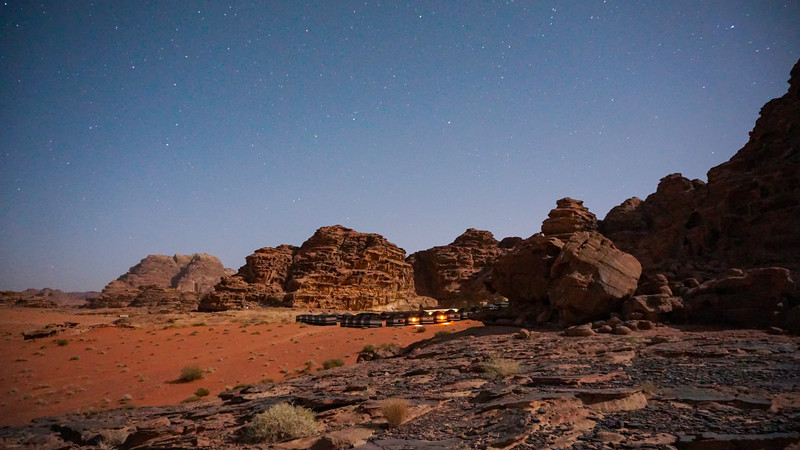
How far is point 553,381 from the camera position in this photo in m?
8.10

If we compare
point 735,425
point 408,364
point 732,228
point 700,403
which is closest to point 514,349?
point 408,364

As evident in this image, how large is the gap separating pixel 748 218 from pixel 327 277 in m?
60.0

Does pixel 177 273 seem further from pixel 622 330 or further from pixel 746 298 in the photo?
pixel 746 298

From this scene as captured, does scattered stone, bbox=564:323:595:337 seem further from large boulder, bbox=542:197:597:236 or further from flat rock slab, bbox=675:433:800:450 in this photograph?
large boulder, bbox=542:197:597:236

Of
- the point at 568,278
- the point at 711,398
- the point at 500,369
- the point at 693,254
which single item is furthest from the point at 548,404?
the point at 693,254

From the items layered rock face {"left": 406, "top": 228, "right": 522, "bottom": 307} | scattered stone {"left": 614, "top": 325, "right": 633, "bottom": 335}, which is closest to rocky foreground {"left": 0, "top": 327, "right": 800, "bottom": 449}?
scattered stone {"left": 614, "top": 325, "right": 633, "bottom": 335}

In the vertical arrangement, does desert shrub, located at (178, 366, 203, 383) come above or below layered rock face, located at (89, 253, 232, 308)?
below

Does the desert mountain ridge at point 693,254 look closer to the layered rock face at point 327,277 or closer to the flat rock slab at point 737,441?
the flat rock slab at point 737,441

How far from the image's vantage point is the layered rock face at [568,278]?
57.3 feet

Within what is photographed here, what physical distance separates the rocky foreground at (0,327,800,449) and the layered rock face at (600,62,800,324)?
679 cm

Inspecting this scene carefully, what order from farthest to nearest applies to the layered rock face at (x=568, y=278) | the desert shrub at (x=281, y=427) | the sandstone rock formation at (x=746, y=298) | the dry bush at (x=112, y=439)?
the layered rock face at (x=568, y=278), the sandstone rock formation at (x=746, y=298), the dry bush at (x=112, y=439), the desert shrub at (x=281, y=427)

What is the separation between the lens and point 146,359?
24000 millimetres

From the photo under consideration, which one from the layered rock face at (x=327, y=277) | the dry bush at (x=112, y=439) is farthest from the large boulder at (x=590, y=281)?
the layered rock face at (x=327, y=277)

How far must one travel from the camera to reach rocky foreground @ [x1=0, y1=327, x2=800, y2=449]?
16.9 ft
